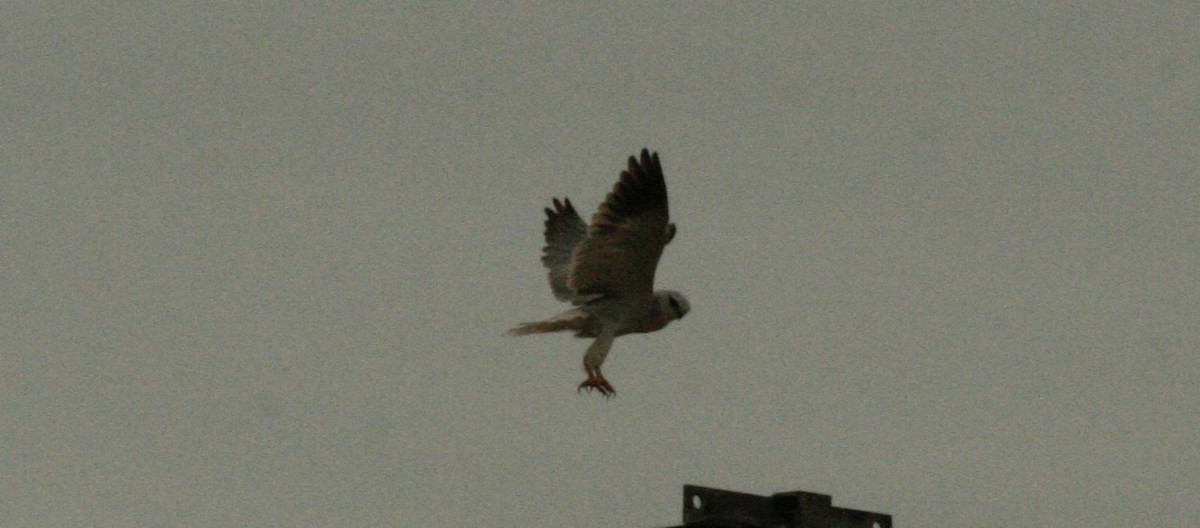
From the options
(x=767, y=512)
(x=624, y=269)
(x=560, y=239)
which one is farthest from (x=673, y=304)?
(x=767, y=512)

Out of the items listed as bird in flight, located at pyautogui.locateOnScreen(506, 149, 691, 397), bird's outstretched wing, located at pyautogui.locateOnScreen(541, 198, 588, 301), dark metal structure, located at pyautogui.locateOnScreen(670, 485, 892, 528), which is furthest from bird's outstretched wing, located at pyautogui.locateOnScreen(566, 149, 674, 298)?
dark metal structure, located at pyautogui.locateOnScreen(670, 485, 892, 528)

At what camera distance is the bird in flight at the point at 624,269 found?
2073cm

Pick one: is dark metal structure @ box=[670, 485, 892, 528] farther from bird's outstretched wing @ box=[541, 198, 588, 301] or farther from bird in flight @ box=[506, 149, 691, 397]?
bird's outstretched wing @ box=[541, 198, 588, 301]

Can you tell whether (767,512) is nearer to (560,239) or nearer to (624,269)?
(624,269)

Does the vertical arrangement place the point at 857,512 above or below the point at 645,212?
below

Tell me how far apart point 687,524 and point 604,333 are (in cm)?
896

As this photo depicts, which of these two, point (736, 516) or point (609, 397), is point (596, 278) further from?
point (736, 516)

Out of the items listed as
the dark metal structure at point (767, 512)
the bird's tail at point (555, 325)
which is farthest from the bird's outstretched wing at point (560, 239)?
the dark metal structure at point (767, 512)

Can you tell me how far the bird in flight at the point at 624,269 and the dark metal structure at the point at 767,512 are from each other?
329 inches

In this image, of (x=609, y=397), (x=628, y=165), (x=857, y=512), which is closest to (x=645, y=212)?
(x=628, y=165)

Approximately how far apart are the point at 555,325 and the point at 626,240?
1.02 m

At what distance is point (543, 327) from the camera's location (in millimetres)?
20984

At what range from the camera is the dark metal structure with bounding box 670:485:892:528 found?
11695mm

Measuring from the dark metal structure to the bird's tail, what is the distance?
8.49 meters
